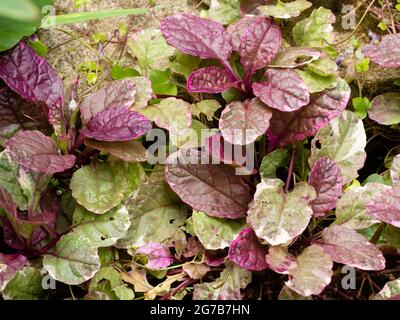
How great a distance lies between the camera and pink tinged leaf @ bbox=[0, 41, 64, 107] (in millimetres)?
1167

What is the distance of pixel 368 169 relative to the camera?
1349 millimetres

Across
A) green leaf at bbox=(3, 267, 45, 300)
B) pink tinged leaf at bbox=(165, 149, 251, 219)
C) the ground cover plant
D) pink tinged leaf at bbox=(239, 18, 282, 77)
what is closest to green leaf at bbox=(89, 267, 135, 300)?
the ground cover plant

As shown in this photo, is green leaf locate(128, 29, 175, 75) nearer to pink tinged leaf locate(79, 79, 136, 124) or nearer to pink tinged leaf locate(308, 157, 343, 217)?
pink tinged leaf locate(79, 79, 136, 124)

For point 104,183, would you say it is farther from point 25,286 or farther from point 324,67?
point 324,67

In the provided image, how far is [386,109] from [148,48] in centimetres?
60

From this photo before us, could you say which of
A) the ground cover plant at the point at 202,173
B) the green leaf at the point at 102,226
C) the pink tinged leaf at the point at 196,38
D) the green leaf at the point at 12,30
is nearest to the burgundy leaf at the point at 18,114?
the ground cover plant at the point at 202,173

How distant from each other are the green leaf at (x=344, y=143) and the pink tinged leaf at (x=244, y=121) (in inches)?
5.6

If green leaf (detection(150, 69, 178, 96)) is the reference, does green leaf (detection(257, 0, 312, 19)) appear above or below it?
above

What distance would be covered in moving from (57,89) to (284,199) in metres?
0.59

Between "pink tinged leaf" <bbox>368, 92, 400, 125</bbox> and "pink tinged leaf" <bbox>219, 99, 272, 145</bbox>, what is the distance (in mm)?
298

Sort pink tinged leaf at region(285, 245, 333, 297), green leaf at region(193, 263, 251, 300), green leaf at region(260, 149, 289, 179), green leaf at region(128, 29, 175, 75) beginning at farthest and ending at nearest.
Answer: green leaf at region(128, 29, 175, 75) < green leaf at region(260, 149, 289, 179) < green leaf at region(193, 263, 251, 300) < pink tinged leaf at region(285, 245, 333, 297)

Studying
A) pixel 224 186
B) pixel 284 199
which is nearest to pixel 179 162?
pixel 224 186

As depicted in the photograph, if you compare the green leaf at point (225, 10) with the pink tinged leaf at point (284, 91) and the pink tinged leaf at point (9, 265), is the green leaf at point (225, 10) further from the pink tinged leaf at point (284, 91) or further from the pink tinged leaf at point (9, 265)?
the pink tinged leaf at point (9, 265)

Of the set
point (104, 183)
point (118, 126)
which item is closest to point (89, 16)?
point (118, 126)
